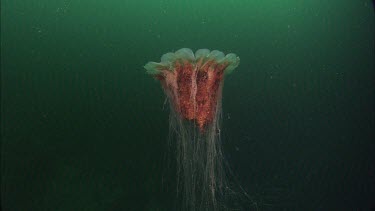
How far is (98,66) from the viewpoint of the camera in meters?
4.70

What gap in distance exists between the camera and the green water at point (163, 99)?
444 centimetres

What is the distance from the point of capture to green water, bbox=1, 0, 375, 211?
4.44 m

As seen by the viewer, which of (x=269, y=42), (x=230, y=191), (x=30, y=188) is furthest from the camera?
(x=269, y=42)

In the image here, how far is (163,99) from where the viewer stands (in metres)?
4.68

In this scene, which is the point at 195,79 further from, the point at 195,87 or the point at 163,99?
the point at 163,99

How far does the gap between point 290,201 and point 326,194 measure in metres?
0.52

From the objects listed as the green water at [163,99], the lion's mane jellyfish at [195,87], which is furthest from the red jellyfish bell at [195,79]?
the green water at [163,99]

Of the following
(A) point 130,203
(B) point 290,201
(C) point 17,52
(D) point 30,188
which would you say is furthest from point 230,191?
(C) point 17,52

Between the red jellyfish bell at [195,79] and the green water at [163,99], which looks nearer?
the red jellyfish bell at [195,79]

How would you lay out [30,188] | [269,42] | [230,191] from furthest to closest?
1. [269,42]
2. [230,191]
3. [30,188]

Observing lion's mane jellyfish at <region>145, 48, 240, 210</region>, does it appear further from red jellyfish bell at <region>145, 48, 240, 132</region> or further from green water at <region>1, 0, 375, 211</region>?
green water at <region>1, 0, 375, 211</region>

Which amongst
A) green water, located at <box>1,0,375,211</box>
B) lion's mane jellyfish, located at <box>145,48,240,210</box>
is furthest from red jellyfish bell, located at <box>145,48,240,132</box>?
green water, located at <box>1,0,375,211</box>

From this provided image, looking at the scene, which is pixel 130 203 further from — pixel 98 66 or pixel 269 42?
pixel 269 42

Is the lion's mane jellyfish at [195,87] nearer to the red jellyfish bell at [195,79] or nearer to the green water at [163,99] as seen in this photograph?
the red jellyfish bell at [195,79]
